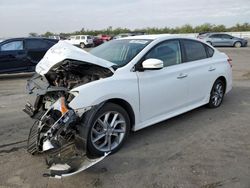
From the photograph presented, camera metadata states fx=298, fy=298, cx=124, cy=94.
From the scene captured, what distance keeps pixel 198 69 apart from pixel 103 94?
2436mm

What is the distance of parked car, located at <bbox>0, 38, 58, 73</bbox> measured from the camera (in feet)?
36.5

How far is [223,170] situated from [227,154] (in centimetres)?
51

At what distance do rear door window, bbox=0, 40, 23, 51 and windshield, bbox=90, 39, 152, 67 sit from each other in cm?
688

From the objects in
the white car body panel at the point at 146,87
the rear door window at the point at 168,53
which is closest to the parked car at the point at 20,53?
the white car body panel at the point at 146,87

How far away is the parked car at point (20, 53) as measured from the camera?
11117 millimetres

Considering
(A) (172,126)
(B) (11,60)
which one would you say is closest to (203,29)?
(B) (11,60)

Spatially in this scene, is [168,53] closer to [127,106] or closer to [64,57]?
[127,106]

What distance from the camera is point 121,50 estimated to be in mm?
5055

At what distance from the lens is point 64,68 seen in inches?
166

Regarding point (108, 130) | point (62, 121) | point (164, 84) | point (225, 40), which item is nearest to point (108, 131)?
point (108, 130)

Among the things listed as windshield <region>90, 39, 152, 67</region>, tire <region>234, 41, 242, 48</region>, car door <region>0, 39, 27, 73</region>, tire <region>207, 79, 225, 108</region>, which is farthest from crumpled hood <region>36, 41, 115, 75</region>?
tire <region>234, 41, 242, 48</region>

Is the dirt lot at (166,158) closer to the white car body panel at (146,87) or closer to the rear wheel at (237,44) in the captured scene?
the white car body panel at (146,87)

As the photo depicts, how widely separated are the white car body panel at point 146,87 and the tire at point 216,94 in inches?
10.1

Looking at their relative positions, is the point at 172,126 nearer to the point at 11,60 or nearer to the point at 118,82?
the point at 118,82
